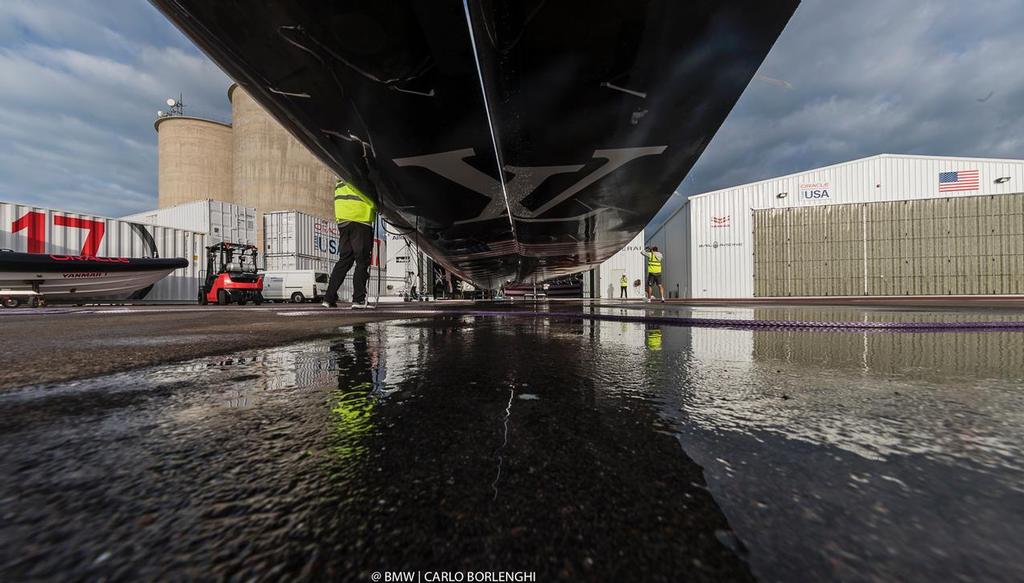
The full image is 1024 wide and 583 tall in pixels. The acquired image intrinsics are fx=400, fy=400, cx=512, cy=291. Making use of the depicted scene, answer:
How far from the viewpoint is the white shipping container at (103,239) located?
1105 cm

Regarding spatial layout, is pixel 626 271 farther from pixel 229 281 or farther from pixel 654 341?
pixel 654 341

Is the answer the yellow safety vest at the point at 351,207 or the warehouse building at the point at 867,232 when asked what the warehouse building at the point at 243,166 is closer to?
the yellow safety vest at the point at 351,207

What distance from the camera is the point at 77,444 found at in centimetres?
62

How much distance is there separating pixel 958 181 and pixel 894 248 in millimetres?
2776

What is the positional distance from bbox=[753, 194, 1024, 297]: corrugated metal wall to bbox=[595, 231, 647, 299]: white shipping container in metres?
3.77

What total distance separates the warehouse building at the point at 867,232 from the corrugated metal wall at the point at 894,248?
31 mm

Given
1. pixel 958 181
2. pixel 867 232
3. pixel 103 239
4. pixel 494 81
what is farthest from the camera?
pixel 867 232

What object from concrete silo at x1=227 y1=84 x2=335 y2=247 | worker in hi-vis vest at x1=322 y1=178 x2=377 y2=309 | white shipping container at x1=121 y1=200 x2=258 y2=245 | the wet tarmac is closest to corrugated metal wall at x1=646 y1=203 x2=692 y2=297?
worker in hi-vis vest at x1=322 y1=178 x2=377 y2=309

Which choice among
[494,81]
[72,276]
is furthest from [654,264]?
[72,276]

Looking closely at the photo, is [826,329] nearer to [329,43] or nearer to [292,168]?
[329,43]

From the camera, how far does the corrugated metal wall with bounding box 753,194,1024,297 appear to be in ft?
41.2

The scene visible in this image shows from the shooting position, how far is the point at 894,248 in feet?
42.7

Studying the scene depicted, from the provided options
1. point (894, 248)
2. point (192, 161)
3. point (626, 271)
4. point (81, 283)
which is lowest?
point (81, 283)

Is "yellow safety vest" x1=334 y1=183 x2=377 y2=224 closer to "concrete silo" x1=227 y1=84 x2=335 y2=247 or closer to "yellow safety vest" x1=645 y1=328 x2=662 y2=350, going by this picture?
"yellow safety vest" x1=645 y1=328 x2=662 y2=350
